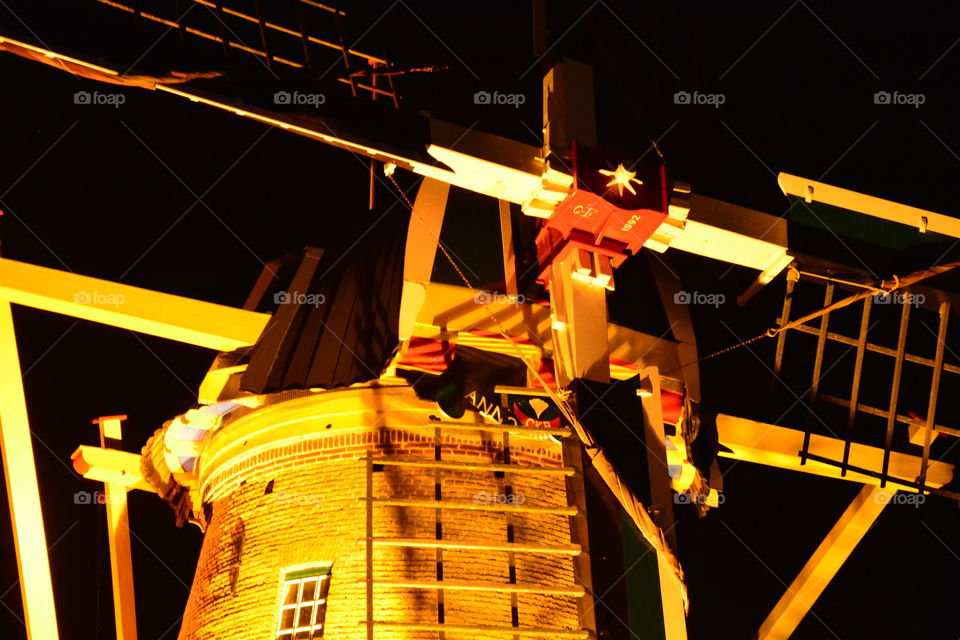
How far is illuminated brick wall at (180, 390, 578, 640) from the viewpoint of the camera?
834 centimetres

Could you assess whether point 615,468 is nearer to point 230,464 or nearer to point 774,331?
point 774,331

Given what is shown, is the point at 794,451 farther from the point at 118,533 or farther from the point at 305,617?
the point at 118,533

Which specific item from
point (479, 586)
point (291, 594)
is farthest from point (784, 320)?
point (291, 594)

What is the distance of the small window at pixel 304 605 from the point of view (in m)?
8.42

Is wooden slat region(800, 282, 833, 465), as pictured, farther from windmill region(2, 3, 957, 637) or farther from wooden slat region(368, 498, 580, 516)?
wooden slat region(368, 498, 580, 516)

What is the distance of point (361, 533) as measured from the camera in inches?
341

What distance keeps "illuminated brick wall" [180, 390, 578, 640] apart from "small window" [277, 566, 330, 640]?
70 millimetres

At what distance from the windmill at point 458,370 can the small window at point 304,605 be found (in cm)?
2

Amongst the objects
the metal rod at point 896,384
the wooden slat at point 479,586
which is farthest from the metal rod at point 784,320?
the wooden slat at point 479,586

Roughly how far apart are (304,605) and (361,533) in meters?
0.67

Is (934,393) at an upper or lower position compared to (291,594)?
upper

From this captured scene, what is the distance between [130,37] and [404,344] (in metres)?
3.07

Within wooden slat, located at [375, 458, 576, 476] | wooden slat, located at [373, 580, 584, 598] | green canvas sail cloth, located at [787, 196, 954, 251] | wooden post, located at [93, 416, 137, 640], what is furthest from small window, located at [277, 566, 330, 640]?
green canvas sail cloth, located at [787, 196, 954, 251]

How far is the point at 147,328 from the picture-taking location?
10.1 meters
